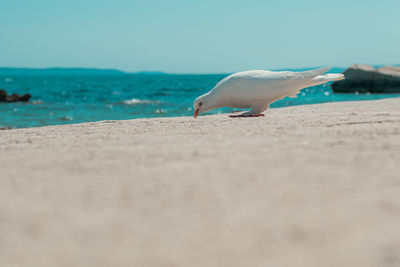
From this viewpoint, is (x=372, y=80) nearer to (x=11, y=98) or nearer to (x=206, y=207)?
(x=11, y=98)

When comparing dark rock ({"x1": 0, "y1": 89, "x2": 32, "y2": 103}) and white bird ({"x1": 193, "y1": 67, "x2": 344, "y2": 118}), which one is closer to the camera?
white bird ({"x1": 193, "y1": 67, "x2": 344, "y2": 118})

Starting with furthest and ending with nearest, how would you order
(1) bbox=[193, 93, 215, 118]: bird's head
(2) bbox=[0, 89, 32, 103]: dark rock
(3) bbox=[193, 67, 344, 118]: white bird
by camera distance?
(2) bbox=[0, 89, 32, 103]: dark rock, (1) bbox=[193, 93, 215, 118]: bird's head, (3) bbox=[193, 67, 344, 118]: white bird

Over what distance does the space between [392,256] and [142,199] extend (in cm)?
110

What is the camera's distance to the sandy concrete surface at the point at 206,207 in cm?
145

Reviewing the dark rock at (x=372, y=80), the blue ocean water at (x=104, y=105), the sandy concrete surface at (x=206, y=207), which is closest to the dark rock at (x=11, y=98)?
the blue ocean water at (x=104, y=105)

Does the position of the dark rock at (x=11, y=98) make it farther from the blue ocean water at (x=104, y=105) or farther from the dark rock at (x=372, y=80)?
the dark rock at (x=372, y=80)

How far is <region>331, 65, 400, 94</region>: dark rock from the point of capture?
1133 inches

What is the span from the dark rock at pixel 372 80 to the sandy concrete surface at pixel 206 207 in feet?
89.4

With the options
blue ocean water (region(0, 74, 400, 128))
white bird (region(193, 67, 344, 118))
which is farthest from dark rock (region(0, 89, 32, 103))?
white bird (region(193, 67, 344, 118))

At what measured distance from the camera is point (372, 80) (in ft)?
98.4

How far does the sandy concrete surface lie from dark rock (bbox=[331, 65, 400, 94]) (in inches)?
1073

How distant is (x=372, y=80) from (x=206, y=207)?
103ft

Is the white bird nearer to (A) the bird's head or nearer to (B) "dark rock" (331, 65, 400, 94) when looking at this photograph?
(A) the bird's head

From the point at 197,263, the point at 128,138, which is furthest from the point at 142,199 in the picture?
the point at 128,138
